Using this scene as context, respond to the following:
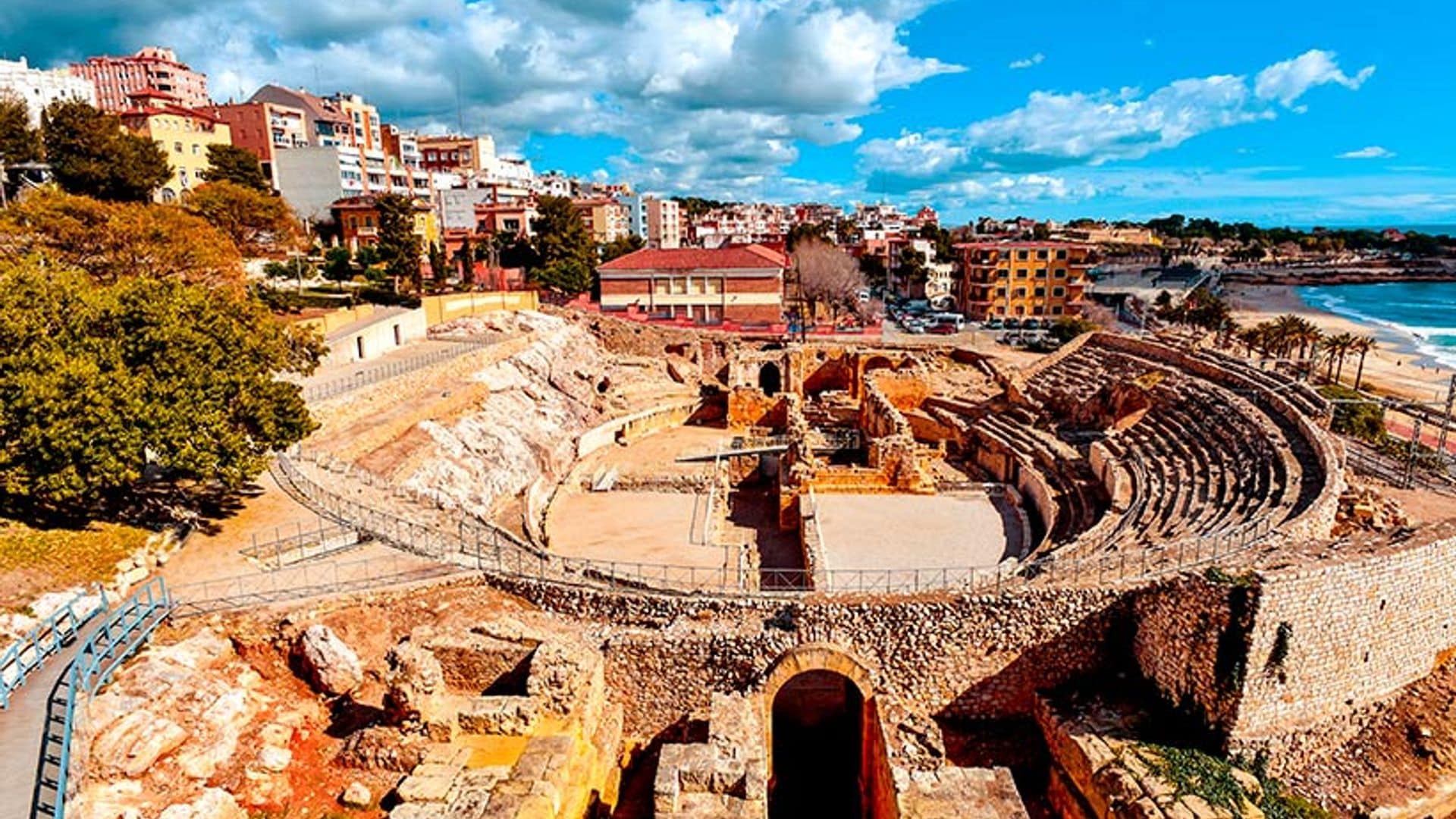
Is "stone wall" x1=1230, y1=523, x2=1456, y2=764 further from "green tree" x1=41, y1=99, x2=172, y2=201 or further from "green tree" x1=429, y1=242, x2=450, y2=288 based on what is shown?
"green tree" x1=429, y1=242, x2=450, y2=288

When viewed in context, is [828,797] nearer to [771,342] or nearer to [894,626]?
A: [894,626]

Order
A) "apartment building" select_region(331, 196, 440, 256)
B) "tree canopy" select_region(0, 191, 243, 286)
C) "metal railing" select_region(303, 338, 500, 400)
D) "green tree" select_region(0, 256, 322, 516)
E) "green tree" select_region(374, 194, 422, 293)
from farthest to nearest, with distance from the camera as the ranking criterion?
Result: "apartment building" select_region(331, 196, 440, 256)
"green tree" select_region(374, 194, 422, 293)
"tree canopy" select_region(0, 191, 243, 286)
"metal railing" select_region(303, 338, 500, 400)
"green tree" select_region(0, 256, 322, 516)

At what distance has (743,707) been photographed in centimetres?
1348

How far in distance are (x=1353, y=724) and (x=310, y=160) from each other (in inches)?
3040

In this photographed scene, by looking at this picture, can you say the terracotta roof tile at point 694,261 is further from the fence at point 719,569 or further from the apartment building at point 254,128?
the fence at point 719,569

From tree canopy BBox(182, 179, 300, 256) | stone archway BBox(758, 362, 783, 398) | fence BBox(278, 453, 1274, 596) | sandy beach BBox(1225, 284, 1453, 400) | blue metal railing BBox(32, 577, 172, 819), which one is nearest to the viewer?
blue metal railing BBox(32, 577, 172, 819)

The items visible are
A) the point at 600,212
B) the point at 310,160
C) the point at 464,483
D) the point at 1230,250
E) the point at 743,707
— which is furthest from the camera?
the point at 1230,250

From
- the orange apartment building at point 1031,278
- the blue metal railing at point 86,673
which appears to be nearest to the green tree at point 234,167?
the blue metal railing at point 86,673

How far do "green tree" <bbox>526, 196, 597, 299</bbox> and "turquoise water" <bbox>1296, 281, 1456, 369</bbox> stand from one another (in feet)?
214

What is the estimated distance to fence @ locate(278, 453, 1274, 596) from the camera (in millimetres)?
16062

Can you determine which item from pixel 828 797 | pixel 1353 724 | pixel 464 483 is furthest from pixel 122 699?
pixel 1353 724

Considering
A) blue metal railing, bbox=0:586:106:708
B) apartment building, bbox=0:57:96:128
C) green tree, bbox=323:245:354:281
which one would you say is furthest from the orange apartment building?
apartment building, bbox=0:57:96:128

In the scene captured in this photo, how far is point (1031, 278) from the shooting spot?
2566 inches

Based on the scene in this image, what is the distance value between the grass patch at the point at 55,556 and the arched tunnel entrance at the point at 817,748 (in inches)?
541
